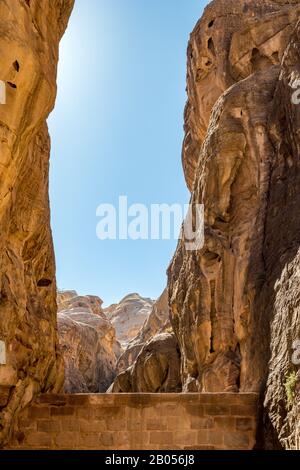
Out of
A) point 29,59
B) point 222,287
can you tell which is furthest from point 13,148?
point 222,287

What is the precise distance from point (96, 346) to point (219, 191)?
22.0 metres

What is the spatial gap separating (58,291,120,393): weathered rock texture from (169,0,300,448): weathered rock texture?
13.4 m

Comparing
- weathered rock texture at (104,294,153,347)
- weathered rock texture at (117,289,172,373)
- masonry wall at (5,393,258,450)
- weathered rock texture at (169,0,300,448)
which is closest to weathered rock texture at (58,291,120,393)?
weathered rock texture at (117,289,172,373)

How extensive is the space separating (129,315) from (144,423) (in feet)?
153

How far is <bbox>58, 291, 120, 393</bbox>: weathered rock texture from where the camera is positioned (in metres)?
28.9

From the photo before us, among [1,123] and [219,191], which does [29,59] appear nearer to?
[1,123]

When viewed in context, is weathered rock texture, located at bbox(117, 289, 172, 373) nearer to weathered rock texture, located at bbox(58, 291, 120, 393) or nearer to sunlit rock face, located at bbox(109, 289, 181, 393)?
weathered rock texture, located at bbox(58, 291, 120, 393)

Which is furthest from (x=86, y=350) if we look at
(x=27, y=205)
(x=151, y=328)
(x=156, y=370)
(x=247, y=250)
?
(x=27, y=205)

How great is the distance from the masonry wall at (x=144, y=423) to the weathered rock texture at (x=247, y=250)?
0.68m

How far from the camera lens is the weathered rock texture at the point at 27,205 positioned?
22.8 ft

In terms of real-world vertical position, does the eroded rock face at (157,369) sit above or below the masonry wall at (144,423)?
below

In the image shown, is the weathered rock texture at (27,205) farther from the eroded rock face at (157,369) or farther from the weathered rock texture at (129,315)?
the weathered rock texture at (129,315)

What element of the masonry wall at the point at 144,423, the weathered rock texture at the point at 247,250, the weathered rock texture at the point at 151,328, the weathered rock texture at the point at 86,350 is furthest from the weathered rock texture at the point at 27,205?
the weathered rock texture at the point at 151,328

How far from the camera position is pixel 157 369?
1942 centimetres
